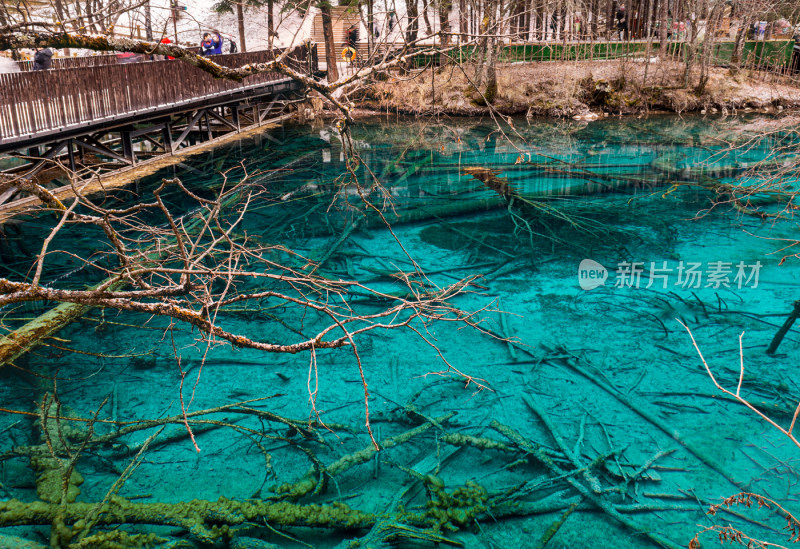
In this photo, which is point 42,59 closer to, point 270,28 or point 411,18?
point 270,28

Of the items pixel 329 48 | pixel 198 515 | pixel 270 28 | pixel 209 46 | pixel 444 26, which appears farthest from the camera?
pixel 329 48

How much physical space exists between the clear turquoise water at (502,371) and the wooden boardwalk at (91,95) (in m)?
1.82

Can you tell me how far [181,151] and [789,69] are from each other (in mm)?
23082

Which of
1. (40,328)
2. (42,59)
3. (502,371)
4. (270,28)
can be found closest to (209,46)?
(42,59)

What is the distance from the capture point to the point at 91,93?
43.5 ft

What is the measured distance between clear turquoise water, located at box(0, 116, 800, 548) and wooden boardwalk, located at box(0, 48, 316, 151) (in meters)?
1.82

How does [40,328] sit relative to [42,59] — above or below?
below

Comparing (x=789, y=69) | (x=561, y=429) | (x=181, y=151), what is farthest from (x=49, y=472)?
(x=789, y=69)

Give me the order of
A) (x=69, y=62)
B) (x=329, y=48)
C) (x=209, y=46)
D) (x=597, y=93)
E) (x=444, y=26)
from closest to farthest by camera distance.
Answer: (x=69, y=62)
(x=444, y=26)
(x=209, y=46)
(x=597, y=93)
(x=329, y=48)

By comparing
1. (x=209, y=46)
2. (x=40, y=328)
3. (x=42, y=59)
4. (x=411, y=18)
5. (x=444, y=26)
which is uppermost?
(x=444, y=26)

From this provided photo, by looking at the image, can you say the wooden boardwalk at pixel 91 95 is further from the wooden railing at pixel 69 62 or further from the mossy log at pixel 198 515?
the mossy log at pixel 198 515

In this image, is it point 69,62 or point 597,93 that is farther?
point 597,93

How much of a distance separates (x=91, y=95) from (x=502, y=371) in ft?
35.2

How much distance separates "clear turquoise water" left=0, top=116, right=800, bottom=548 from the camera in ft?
17.8
